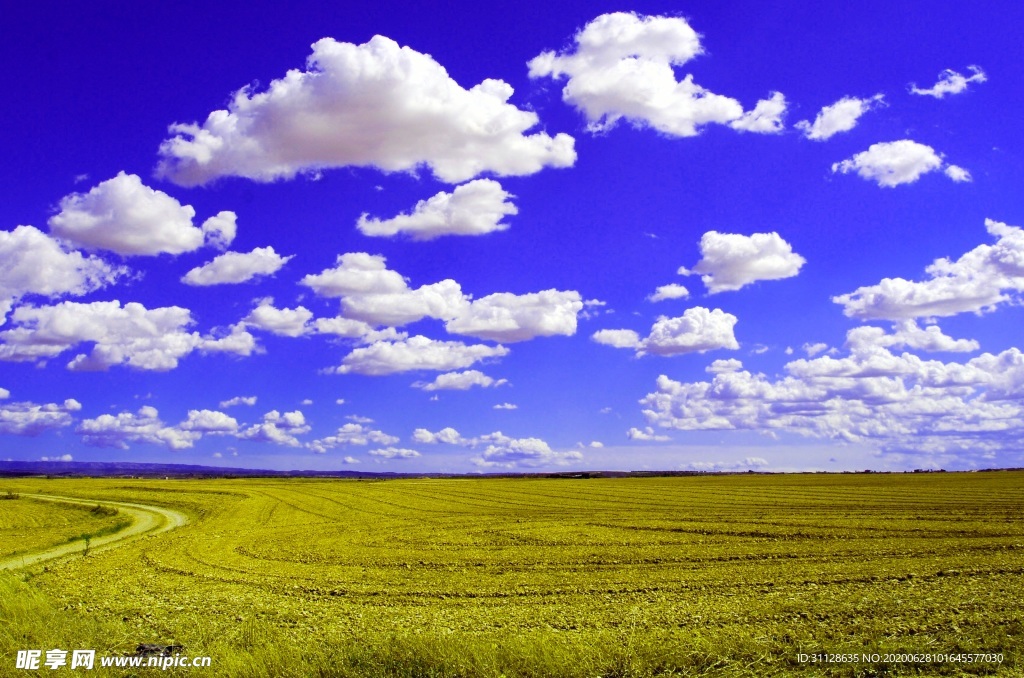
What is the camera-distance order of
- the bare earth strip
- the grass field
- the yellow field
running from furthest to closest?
the yellow field < the bare earth strip < the grass field

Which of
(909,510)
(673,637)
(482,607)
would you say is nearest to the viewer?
(673,637)

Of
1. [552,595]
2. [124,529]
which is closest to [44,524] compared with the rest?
[124,529]

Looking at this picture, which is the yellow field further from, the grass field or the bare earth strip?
the grass field

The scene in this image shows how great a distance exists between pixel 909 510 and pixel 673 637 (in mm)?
34743

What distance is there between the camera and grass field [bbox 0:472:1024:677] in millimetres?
9789

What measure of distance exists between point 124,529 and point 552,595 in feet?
103

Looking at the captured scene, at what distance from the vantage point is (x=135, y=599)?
17891 mm

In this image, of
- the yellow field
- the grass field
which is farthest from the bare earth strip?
the grass field

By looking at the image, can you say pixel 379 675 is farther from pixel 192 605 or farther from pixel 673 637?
pixel 192 605

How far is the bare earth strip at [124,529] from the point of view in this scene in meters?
27.5

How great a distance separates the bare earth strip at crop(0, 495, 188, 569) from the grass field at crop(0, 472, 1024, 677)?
1565 millimetres

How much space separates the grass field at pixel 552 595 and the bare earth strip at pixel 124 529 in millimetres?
1565

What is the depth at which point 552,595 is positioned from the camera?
17.4 meters

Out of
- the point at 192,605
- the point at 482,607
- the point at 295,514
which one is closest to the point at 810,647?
the point at 482,607
